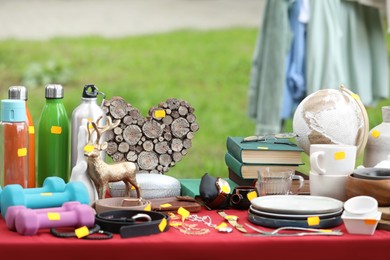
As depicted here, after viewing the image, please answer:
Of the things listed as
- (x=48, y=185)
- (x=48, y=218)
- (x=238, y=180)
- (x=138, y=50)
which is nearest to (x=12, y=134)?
(x=48, y=185)

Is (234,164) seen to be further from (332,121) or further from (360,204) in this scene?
(360,204)

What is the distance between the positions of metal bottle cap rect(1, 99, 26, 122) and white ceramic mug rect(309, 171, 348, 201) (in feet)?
2.50

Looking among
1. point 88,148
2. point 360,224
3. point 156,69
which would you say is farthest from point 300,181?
point 156,69

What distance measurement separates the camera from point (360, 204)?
177 cm

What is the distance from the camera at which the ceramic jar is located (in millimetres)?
2082

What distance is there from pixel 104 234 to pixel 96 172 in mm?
237

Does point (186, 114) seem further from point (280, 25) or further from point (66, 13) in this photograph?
point (66, 13)

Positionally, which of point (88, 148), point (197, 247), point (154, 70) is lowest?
point (197, 247)

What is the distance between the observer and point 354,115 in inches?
79.9

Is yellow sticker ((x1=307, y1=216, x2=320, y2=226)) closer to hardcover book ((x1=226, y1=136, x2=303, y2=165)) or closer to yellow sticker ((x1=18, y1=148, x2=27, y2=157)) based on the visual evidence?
hardcover book ((x1=226, y1=136, x2=303, y2=165))

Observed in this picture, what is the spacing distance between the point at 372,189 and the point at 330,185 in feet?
0.40

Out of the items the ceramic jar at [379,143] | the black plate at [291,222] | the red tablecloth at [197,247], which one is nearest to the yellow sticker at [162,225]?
the red tablecloth at [197,247]

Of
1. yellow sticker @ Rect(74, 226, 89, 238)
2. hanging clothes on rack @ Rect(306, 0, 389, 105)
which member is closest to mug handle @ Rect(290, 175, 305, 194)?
yellow sticker @ Rect(74, 226, 89, 238)

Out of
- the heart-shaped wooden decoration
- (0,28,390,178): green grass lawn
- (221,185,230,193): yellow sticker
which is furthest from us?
(0,28,390,178): green grass lawn
